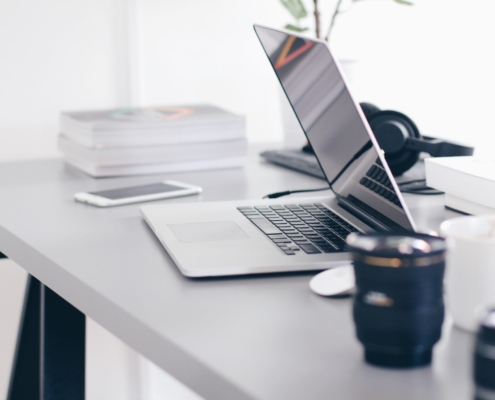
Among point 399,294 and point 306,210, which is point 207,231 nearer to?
point 306,210

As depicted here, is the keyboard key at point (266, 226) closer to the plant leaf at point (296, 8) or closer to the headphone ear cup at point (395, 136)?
the headphone ear cup at point (395, 136)

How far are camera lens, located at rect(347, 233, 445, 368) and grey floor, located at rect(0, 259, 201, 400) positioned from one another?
1338mm

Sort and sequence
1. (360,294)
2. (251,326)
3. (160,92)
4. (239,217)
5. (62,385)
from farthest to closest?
(160,92)
(62,385)
(239,217)
(251,326)
(360,294)

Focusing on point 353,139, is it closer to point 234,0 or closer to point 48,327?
point 48,327

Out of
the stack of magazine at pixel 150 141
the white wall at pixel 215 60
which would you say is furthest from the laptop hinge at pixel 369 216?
the white wall at pixel 215 60

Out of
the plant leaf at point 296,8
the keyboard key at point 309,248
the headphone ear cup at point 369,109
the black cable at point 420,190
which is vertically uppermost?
the plant leaf at point 296,8

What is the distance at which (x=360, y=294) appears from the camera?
436mm

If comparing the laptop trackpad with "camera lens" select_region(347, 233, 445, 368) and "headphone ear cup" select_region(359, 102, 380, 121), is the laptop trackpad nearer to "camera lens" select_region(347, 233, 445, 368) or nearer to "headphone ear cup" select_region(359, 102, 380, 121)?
"camera lens" select_region(347, 233, 445, 368)

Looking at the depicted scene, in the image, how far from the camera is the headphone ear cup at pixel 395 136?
3.66ft

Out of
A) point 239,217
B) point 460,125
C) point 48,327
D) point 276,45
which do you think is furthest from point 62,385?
point 460,125

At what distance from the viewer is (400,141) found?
111cm

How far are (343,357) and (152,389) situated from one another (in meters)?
1.44

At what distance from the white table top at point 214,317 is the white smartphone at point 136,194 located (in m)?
0.03

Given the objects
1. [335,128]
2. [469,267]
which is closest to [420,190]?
Result: [335,128]
